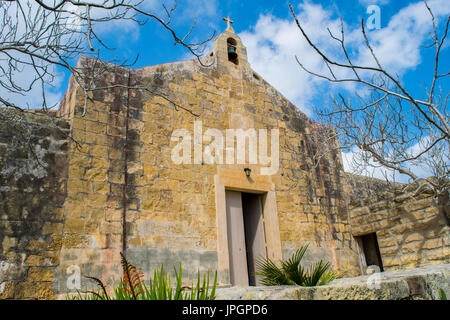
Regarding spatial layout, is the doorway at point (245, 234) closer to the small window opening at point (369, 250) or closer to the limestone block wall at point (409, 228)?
the limestone block wall at point (409, 228)

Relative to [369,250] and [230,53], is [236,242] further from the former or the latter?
[230,53]

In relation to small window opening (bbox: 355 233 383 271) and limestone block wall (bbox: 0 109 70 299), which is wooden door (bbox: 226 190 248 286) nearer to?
limestone block wall (bbox: 0 109 70 299)

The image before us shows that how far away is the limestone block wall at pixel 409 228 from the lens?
626cm

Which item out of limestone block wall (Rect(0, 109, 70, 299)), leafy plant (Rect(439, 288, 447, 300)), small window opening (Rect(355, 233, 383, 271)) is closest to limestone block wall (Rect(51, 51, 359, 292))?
limestone block wall (Rect(0, 109, 70, 299))

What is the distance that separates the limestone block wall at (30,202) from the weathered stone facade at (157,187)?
14mm

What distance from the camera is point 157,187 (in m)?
6.03

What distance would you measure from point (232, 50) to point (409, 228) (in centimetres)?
517

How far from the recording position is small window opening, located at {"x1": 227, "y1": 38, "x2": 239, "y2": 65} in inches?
323

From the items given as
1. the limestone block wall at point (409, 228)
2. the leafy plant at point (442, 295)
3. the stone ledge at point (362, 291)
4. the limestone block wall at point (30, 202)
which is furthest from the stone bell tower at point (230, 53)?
the leafy plant at point (442, 295)

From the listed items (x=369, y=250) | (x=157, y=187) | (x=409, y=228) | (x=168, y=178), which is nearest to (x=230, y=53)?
(x=168, y=178)

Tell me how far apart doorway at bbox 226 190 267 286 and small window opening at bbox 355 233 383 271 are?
2.57 meters
